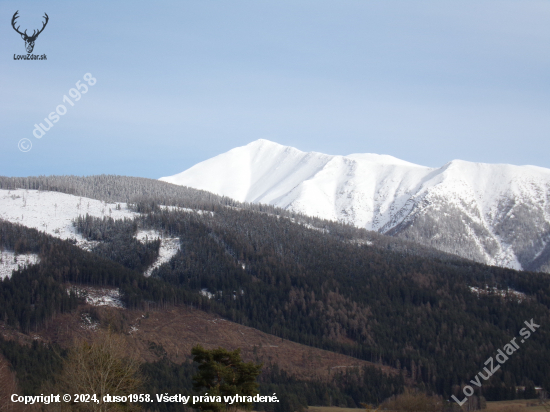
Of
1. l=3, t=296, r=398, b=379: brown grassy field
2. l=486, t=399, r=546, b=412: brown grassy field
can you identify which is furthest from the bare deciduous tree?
l=3, t=296, r=398, b=379: brown grassy field

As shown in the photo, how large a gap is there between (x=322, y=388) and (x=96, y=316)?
262 feet

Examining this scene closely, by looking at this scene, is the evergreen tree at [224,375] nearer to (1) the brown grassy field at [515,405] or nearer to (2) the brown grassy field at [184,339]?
(1) the brown grassy field at [515,405]

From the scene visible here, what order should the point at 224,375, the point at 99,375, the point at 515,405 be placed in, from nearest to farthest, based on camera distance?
the point at 99,375 < the point at 224,375 < the point at 515,405

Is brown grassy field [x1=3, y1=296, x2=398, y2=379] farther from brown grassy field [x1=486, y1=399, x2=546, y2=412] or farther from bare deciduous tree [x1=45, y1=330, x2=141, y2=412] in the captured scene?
bare deciduous tree [x1=45, y1=330, x2=141, y2=412]

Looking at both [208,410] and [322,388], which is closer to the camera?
[208,410]

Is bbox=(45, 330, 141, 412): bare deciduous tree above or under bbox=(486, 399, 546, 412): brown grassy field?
above

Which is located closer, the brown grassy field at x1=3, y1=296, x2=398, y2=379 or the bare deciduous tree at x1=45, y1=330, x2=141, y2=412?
the bare deciduous tree at x1=45, y1=330, x2=141, y2=412

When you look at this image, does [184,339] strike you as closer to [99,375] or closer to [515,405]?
[515,405]

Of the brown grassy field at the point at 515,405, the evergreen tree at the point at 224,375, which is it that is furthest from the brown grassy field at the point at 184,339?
the evergreen tree at the point at 224,375

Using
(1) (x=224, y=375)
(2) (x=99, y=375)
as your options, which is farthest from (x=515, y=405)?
(2) (x=99, y=375)

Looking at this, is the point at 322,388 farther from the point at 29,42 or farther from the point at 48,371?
the point at 29,42

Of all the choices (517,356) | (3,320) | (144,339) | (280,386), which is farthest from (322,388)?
(3,320)

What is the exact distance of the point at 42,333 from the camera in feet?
556

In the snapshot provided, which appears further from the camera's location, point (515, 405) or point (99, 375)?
point (515, 405)
